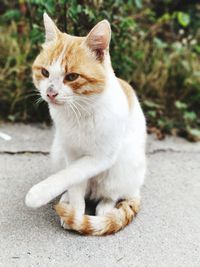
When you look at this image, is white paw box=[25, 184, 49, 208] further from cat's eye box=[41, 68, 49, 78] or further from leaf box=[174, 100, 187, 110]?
leaf box=[174, 100, 187, 110]

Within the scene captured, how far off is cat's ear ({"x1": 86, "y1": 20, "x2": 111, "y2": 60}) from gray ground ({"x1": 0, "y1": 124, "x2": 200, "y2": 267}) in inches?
37.1

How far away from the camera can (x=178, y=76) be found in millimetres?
4078

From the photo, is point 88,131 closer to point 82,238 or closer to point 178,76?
point 82,238

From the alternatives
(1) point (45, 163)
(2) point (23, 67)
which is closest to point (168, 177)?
(1) point (45, 163)

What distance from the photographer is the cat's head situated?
2.02 m

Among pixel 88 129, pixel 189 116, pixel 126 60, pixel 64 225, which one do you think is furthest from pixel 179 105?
pixel 64 225

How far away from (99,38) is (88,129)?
1.48 ft

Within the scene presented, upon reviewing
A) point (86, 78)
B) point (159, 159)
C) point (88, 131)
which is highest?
point (86, 78)

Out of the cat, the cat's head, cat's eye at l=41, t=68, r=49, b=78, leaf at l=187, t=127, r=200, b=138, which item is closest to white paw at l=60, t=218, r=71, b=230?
the cat

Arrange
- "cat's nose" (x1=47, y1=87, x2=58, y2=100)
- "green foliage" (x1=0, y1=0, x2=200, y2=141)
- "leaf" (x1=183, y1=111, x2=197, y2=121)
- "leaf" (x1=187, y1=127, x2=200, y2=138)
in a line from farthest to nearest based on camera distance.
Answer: "leaf" (x1=183, y1=111, x2=197, y2=121) → "leaf" (x1=187, y1=127, x2=200, y2=138) → "green foliage" (x1=0, y1=0, x2=200, y2=141) → "cat's nose" (x1=47, y1=87, x2=58, y2=100)

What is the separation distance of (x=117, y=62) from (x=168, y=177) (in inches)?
46.4

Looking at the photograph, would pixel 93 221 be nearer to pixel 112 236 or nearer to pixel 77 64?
pixel 112 236

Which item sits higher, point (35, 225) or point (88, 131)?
point (88, 131)

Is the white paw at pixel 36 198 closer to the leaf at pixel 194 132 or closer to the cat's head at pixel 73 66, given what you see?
the cat's head at pixel 73 66
